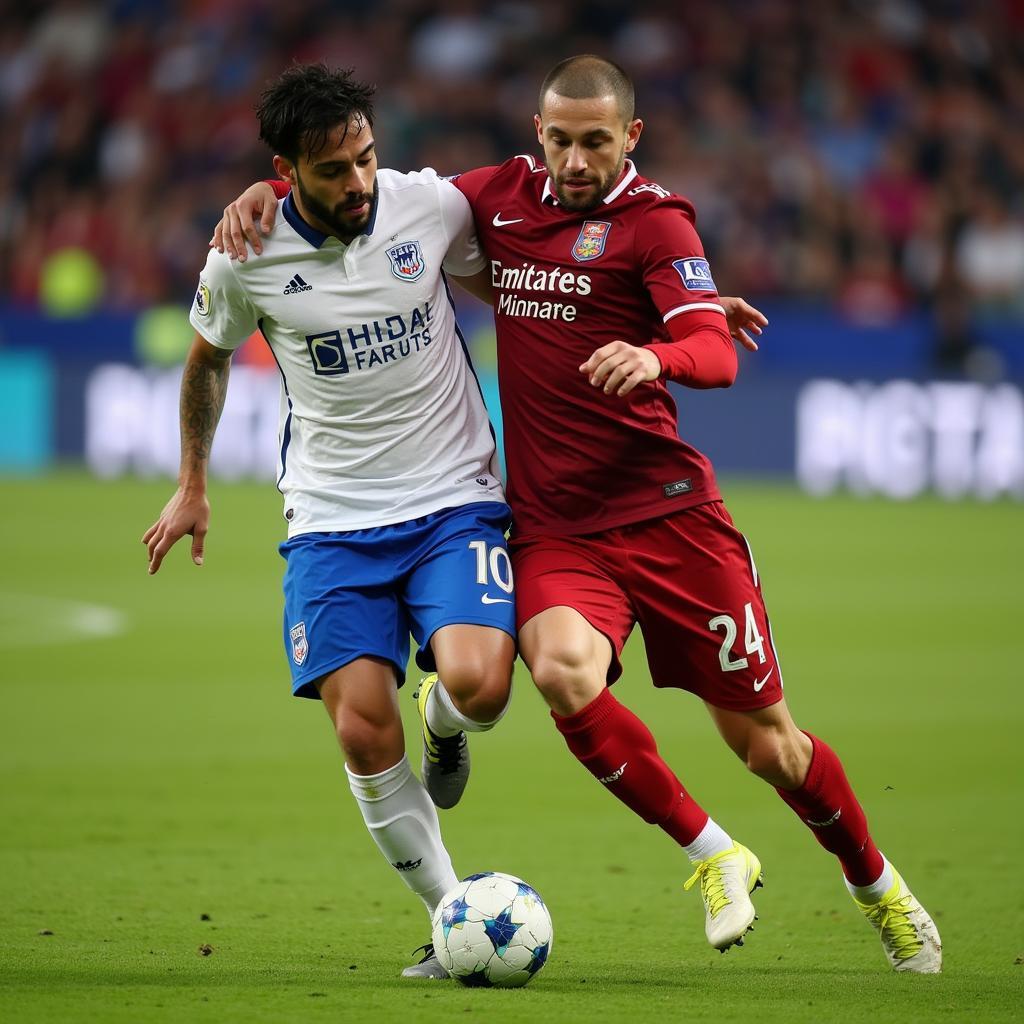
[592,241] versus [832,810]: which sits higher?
[592,241]

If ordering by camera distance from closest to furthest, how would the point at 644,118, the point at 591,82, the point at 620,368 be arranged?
the point at 620,368
the point at 591,82
the point at 644,118

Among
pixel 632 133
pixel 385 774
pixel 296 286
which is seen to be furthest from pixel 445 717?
pixel 632 133

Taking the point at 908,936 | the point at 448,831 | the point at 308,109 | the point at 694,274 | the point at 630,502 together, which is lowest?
the point at 448,831

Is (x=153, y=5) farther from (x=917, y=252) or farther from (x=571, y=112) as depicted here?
(x=571, y=112)

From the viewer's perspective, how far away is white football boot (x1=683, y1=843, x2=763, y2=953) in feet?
15.2

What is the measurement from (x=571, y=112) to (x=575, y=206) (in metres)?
0.27

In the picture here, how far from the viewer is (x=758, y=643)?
5016 mm

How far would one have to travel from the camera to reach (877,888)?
16.7ft

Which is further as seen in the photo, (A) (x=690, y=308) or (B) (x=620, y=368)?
(A) (x=690, y=308)

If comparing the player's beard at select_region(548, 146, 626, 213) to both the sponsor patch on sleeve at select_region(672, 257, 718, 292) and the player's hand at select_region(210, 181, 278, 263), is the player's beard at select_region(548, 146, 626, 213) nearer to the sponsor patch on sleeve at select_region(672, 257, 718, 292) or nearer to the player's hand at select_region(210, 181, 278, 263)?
the sponsor patch on sleeve at select_region(672, 257, 718, 292)

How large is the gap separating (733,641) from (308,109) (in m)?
1.78

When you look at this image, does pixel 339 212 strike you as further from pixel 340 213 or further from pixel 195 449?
pixel 195 449

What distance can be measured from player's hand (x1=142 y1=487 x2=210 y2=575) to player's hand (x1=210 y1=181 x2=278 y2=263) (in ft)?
2.27

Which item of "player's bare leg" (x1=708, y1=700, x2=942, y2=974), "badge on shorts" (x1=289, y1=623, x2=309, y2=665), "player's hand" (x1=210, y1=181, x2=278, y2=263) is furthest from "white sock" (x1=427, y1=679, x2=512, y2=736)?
"player's hand" (x1=210, y1=181, x2=278, y2=263)
